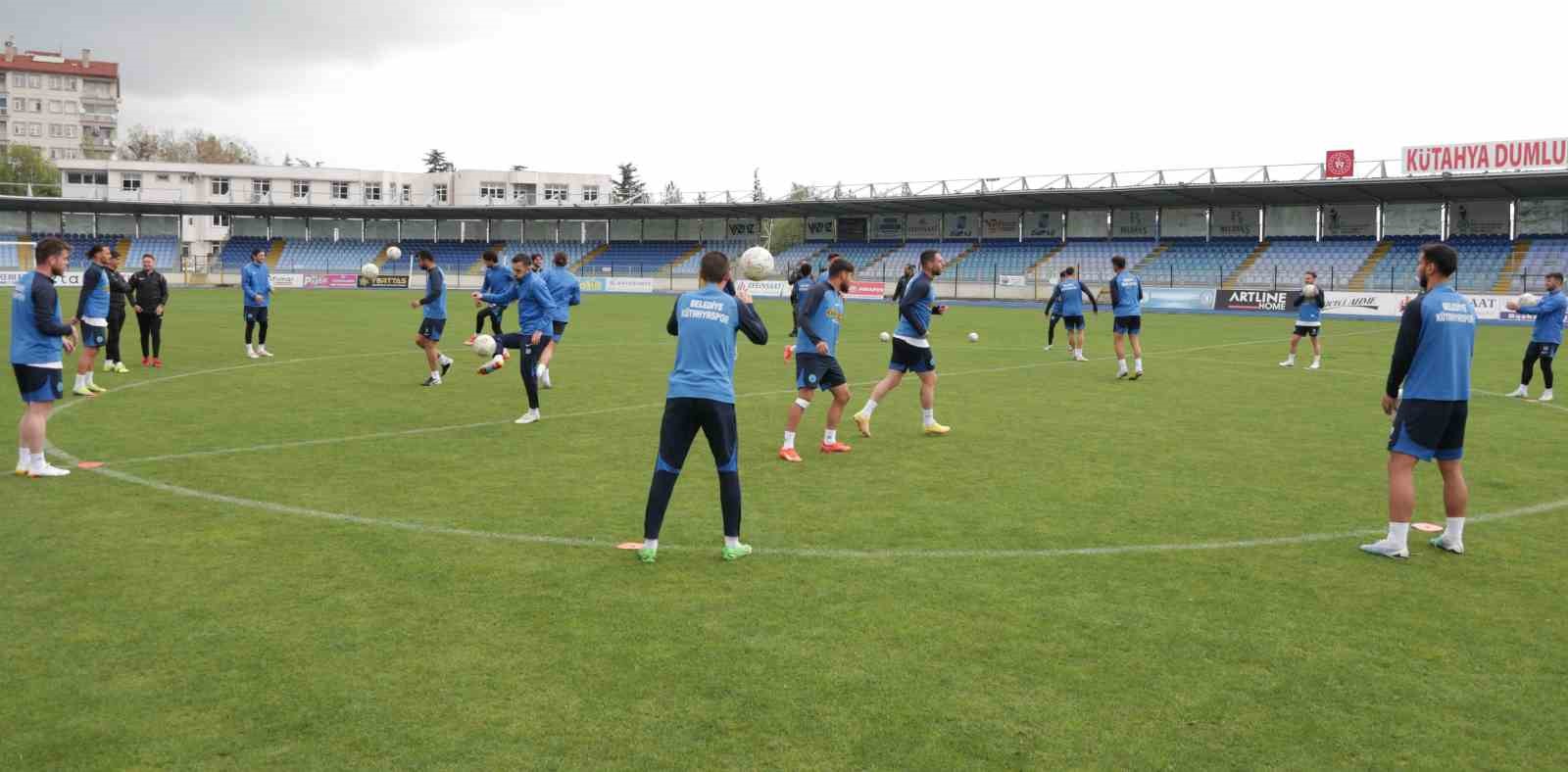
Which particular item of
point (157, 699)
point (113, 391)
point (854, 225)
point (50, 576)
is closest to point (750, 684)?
point (157, 699)

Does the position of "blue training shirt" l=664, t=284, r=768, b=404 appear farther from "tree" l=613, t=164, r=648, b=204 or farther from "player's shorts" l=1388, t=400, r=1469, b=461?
"tree" l=613, t=164, r=648, b=204

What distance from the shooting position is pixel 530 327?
1438cm

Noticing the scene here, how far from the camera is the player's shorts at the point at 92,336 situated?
13.8 metres

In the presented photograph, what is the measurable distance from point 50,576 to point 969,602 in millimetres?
5709

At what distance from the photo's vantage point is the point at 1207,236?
202 ft

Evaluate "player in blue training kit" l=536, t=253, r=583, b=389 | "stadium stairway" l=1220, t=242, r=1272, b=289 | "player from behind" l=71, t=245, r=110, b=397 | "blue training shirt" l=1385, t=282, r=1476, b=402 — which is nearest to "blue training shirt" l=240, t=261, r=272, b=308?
"player from behind" l=71, t=245, r=110, b=397

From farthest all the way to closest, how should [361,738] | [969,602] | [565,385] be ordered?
[565,385]
[969,602]
[361,738]

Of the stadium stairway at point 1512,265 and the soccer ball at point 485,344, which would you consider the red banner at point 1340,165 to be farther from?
the soccer ball at point 485,344

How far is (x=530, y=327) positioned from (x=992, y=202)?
5357cm

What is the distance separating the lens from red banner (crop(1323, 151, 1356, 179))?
5097cm

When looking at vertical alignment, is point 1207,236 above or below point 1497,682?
above

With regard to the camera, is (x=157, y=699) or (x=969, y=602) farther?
(x=969, y=602)

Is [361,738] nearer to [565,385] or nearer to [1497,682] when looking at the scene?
[1497,682]

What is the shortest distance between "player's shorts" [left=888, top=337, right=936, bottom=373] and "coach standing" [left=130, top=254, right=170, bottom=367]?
14576 millimetres
